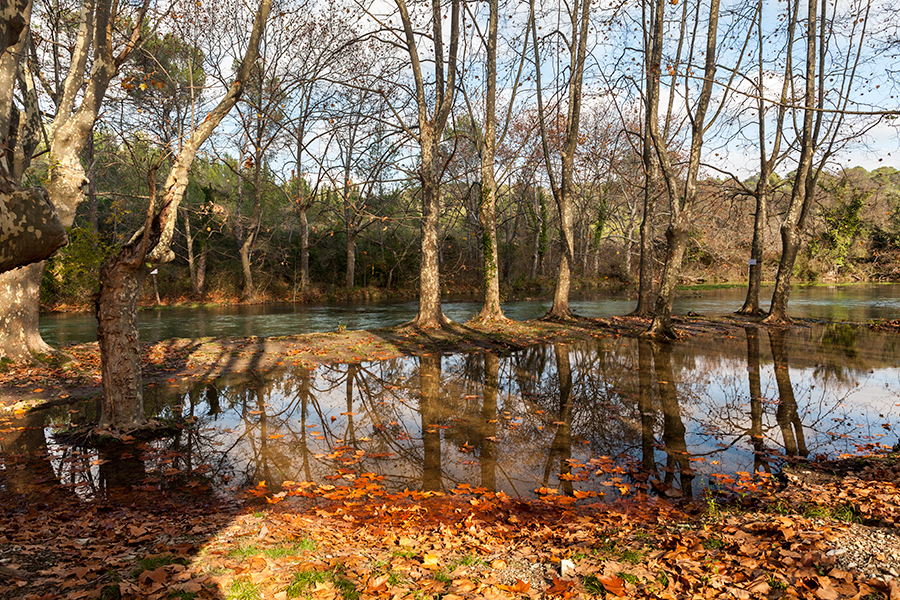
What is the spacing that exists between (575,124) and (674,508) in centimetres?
1512

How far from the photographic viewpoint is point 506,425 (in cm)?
718

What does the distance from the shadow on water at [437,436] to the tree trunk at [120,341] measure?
1.91 feet

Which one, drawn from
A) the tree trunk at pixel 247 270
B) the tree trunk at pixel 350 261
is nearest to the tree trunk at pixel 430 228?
the tree trunk at pixel 247 270

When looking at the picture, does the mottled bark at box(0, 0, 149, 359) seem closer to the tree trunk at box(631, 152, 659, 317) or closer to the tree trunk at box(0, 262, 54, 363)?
the tree trunk at box(0, 262, 54, 363)

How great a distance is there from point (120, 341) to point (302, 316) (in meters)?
16.4

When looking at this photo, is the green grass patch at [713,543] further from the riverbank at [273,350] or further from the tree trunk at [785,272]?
the tree trunk at [785,272]

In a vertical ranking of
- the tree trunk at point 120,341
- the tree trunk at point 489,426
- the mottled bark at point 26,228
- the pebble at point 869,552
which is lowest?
the tree trunk at point 489,426

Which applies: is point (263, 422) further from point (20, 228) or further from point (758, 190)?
point (758, 190)

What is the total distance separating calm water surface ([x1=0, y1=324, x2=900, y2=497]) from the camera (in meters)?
5.47

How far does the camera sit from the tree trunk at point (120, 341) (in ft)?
21.0

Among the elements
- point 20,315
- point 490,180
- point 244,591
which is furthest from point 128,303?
point 490,180

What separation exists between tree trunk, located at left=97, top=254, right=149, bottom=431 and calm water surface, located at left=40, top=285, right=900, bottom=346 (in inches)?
355

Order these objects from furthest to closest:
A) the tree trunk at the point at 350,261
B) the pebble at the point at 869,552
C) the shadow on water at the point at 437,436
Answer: the tree trunk at the point at 350,261 → the shadow on water at the point at 437,436 → the pebble at the point at 869,552

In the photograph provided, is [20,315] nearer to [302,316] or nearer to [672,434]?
[672,434]
